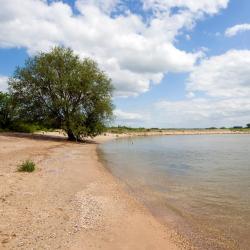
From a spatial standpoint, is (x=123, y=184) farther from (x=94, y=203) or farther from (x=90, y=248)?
(x=90, y=248)

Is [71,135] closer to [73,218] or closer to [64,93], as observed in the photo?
[64,93]

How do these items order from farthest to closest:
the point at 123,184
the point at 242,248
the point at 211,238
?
the point at 123,184
the point at 211,238
the point at 242,248

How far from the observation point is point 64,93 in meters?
48.3

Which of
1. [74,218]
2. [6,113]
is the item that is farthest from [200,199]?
[6,113]

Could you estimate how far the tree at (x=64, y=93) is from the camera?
156 ft

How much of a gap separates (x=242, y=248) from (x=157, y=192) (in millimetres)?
6775

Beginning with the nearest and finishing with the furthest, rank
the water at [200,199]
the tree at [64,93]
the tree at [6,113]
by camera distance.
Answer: the water at [200,199]
the tree at [64,93]
the tree at [6,113]

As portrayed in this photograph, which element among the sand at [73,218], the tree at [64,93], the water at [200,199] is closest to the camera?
the sand at [73,218]

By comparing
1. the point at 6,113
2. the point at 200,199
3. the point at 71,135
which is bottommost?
the point at 200,199

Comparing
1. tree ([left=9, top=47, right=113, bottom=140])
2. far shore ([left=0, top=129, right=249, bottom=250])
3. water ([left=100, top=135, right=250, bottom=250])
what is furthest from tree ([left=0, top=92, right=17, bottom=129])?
far shore ([left=0, top=129, right=249, bottom=250])

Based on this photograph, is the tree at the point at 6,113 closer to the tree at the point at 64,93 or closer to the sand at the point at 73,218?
the tree at the point at 64,93

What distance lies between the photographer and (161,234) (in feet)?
30.4

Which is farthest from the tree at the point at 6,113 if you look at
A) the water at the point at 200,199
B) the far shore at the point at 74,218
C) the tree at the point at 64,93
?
the far shore at the point at 74,218

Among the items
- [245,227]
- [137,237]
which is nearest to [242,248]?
[245,227]
